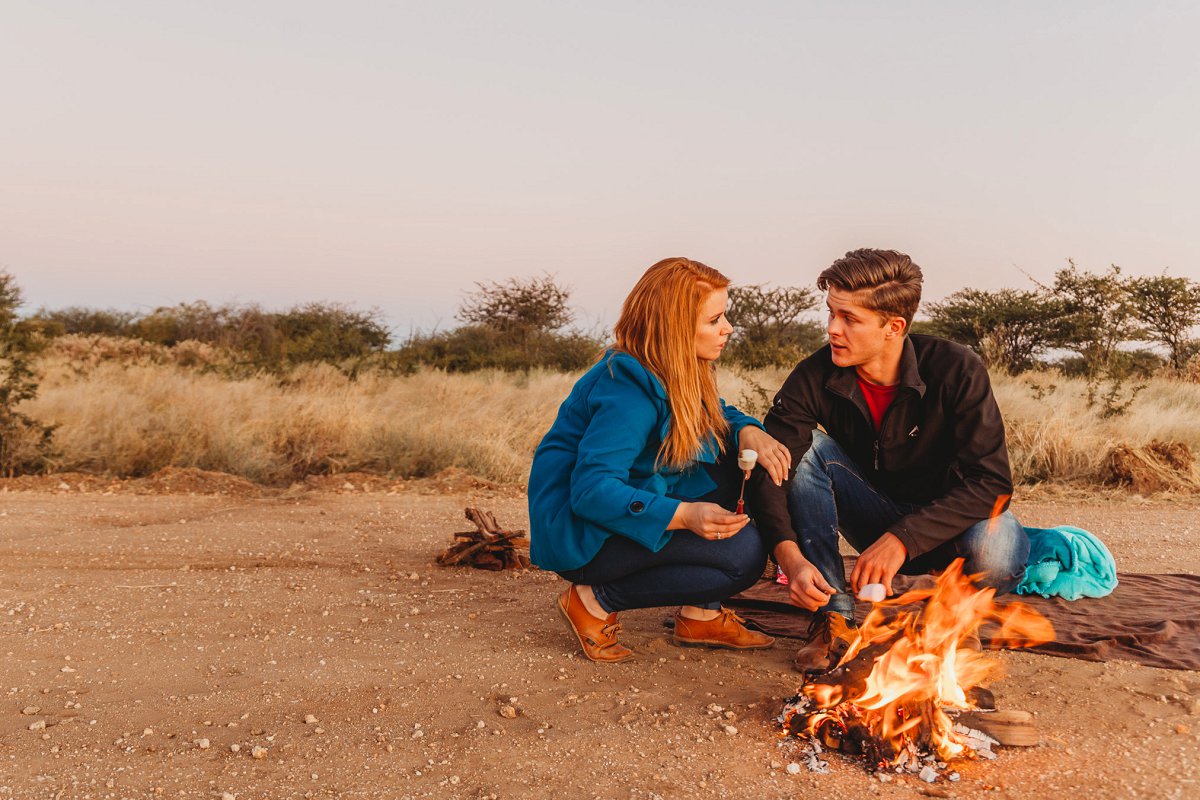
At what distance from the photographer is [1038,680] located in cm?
315

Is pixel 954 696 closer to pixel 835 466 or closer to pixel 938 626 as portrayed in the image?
pixel 938 626

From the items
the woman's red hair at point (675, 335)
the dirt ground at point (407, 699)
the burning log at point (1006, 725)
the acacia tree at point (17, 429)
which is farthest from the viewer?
the acacia tree at point (17, 429)

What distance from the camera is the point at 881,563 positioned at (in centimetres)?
291

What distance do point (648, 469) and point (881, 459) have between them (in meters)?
0.88

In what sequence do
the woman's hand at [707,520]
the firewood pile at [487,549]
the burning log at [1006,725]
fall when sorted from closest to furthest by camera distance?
the burning log at [1006,725]
the woman's hand at [707,520]
the firewood pile at [487,549]

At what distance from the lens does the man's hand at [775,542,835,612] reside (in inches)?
114

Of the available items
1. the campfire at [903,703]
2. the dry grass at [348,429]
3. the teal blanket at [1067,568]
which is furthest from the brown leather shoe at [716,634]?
the dry grass at [348,429]

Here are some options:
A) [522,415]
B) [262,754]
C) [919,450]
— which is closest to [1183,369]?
[522,415]

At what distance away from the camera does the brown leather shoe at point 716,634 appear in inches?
136

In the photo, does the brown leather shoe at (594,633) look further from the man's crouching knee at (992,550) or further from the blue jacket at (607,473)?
the man's crouching knee at (992,550)

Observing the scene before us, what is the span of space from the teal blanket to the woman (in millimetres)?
1626

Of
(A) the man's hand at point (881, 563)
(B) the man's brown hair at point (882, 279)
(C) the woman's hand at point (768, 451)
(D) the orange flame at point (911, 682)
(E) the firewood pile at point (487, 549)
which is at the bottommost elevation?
(E) the firewood pile at point (487, 549)

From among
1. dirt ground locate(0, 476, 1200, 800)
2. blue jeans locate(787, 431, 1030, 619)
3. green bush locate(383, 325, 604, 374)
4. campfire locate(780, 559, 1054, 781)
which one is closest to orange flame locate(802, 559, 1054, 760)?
campfire locate(780, 559, 1054, 781)

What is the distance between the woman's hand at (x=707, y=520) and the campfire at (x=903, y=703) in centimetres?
46
